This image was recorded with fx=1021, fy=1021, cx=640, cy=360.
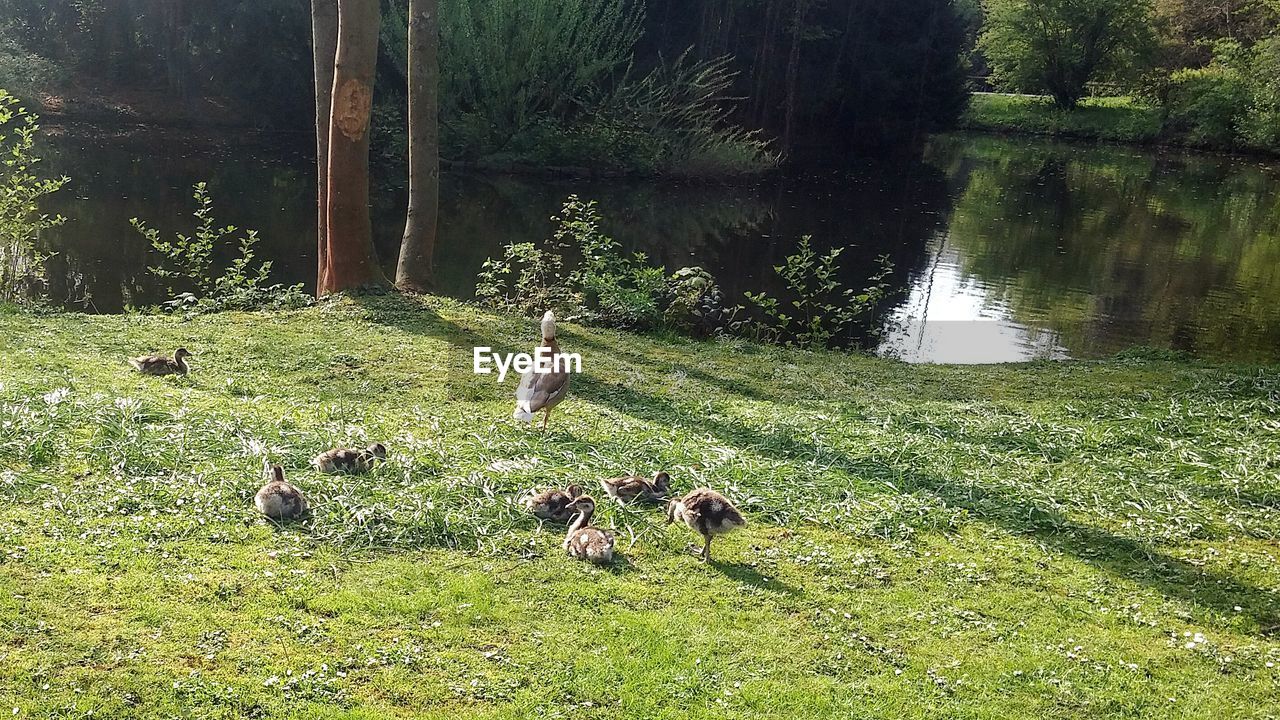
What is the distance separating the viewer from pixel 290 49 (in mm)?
43531

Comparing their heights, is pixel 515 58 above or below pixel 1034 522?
above

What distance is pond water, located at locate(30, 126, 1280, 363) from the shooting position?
61.5 feet

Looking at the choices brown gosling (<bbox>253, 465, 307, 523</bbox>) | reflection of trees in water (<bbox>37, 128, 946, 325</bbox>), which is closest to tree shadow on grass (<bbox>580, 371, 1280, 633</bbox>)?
brown gosling (<bbox>253, 465, 307, 523</bbox>)

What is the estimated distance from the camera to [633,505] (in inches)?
266

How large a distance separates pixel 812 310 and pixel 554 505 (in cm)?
1335

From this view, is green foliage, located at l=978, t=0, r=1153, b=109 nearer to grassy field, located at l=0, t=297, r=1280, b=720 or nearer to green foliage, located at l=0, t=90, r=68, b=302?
green foliage, located at l=0, t=90, r=68, b=302

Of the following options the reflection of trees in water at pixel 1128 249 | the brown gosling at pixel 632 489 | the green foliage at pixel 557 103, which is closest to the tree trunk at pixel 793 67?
the reflection of trees in water at pixel 1128 249

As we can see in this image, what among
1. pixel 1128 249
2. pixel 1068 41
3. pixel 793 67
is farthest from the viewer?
pixel 1068 41

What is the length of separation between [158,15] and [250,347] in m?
40.7

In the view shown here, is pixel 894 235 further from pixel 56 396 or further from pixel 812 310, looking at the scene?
pixel 56 396

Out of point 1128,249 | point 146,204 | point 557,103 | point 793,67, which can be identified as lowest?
point 146,204

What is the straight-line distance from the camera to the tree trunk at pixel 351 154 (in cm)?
1363

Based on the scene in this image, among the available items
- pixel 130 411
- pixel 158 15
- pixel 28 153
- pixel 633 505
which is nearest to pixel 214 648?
pixel 633 505

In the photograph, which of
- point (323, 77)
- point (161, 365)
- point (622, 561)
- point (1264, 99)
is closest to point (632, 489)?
point (622, 561)
